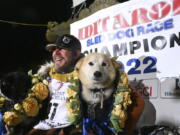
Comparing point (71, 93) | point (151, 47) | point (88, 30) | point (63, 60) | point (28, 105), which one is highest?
point (88, 30)

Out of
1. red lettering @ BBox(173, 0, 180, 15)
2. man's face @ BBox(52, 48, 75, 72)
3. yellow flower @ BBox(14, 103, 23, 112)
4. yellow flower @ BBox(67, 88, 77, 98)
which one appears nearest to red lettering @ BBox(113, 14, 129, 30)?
red lettering @ BBox(173, 0, 180, 15)

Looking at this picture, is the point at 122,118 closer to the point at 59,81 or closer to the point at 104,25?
the point at 59,81

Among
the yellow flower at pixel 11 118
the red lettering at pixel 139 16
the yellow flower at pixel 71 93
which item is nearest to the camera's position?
the yellow flower at pixel 71 93

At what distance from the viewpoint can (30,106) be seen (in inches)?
116

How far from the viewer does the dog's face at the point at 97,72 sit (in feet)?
8.51

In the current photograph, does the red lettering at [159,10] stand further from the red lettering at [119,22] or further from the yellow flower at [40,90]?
the yellow flower at [40,90]

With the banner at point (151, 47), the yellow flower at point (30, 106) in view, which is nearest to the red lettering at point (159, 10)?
the banner at point (151, 47)

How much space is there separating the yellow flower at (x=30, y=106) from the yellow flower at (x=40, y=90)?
69mm

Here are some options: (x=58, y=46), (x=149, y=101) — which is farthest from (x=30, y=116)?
(x=149, y=101)

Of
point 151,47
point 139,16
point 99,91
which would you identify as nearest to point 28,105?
point 99,91

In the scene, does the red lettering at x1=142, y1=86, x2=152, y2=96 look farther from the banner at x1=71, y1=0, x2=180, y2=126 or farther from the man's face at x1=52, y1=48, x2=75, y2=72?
the man's face at x1=52, y1=48, x2=75, y2=72

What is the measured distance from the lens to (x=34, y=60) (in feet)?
22.9

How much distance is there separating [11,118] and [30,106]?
0.61 feet

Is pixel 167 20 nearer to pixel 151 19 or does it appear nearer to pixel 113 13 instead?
pixel 151 19
